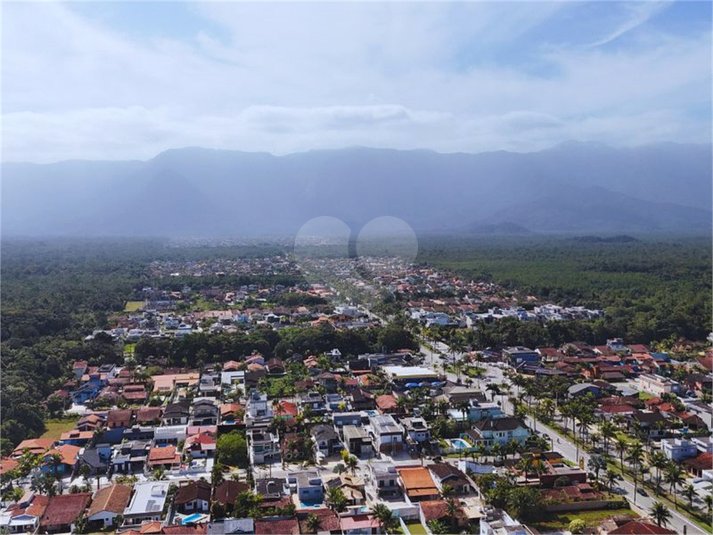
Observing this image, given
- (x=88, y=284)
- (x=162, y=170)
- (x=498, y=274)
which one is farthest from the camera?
(x=162, y=170)

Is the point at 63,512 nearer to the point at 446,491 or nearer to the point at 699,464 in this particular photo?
the point at 446,491

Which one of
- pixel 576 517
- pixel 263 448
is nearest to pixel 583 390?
pixel 576 517

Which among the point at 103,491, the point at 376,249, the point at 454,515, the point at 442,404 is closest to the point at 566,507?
the point at 454,515

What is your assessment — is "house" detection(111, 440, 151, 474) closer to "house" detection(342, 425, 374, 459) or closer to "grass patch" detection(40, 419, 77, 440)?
"grass patch" detection(40, 419, 77, 440)

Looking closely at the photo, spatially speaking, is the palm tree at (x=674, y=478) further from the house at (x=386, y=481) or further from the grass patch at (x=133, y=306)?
the grass patch at (x=133, y=306)

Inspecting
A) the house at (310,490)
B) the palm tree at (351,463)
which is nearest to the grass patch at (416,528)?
the house at (310,490)

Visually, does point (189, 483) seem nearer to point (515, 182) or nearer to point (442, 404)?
point (442, 404)
